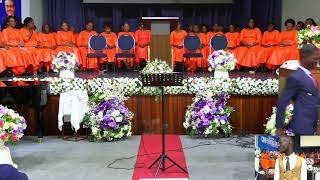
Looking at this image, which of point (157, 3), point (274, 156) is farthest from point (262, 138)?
point (157, 3)

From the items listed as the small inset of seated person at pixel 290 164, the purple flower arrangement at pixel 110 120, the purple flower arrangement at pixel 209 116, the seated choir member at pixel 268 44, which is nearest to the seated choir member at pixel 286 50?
the seated choir member at pixel 268 44

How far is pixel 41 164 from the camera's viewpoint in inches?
247

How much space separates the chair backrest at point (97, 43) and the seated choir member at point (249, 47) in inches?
120

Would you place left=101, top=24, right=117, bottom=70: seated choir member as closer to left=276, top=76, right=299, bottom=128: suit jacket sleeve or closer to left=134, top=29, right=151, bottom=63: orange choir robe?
left=134, top=29, right=151, bottom=63: orange choir robe

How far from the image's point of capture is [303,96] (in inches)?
159

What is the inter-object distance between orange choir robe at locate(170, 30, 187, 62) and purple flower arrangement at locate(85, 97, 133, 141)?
474cm

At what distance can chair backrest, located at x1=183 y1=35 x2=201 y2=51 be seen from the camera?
11.9 meters

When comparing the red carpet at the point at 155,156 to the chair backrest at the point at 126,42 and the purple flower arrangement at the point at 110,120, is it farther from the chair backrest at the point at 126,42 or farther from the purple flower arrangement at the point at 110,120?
the chair backrest at the point at 126,42

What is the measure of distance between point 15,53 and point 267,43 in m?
5.55

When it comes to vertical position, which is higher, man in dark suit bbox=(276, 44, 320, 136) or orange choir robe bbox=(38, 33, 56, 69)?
orange choir robe bbox=(38, 33, 56, 69)

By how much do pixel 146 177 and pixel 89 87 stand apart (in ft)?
9.70

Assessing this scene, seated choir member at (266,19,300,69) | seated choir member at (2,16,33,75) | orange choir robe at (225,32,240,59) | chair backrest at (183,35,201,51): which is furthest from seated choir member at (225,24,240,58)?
seated choir member at (2,16,33,75)

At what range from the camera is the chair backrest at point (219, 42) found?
11.9 metres

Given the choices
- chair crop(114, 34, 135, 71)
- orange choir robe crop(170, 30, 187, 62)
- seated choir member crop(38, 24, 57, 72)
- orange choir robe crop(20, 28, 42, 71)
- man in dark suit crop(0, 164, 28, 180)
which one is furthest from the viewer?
orange choir robe crop(170, 30, 187, 62)
